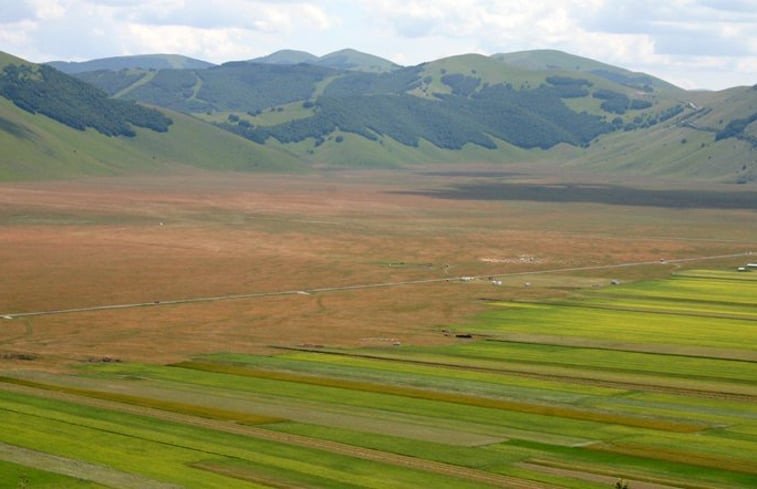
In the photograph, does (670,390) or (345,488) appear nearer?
(345,488)

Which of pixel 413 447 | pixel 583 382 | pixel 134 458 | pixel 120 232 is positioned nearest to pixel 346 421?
pixel 413 447

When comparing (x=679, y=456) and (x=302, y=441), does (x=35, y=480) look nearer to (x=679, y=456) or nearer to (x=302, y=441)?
(x=302, y=441)

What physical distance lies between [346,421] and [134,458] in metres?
14.1

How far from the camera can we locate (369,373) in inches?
3536

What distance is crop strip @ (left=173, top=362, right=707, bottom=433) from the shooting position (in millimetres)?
74500

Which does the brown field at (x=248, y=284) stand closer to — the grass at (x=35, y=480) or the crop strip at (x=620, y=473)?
the grass at (x=35, y=480)

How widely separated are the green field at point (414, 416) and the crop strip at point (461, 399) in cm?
17

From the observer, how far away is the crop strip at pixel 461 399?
74.5 metres

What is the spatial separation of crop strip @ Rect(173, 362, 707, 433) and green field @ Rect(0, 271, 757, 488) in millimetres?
169

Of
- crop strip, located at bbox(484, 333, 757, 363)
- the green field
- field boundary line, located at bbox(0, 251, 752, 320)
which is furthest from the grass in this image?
field boundary line, located at bbox(0, 251, 752, 320)

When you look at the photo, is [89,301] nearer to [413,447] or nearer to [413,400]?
[413,400]

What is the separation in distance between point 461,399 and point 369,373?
10.6 metres

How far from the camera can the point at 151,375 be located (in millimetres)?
87750

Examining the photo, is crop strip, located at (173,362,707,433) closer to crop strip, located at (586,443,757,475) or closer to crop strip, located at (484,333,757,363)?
crop strip, located at (586,443,757,475)
